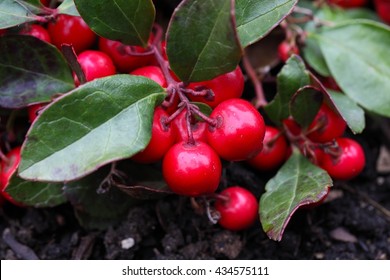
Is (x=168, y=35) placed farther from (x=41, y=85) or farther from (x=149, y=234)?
(x=149, y=234)

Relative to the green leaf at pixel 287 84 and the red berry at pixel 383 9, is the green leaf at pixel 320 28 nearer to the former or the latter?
the red berry at pixel 383 9

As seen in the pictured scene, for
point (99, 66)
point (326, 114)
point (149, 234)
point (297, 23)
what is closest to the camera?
point (99, 66)

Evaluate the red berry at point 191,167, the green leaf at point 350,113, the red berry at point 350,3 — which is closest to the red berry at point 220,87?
the red berry at point 191,167

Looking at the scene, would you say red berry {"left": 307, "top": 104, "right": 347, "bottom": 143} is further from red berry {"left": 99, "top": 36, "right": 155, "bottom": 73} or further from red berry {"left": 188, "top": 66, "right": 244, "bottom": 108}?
red berry {"left": 99, "top": 36, "right": 155, "bottom": 73}

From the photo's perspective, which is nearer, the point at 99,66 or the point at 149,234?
the point at 99,66

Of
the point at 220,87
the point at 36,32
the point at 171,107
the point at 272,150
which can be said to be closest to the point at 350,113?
the point at 272,150

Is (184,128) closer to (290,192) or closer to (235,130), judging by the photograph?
(235,130)

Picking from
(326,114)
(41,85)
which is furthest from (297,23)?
(41,85)
